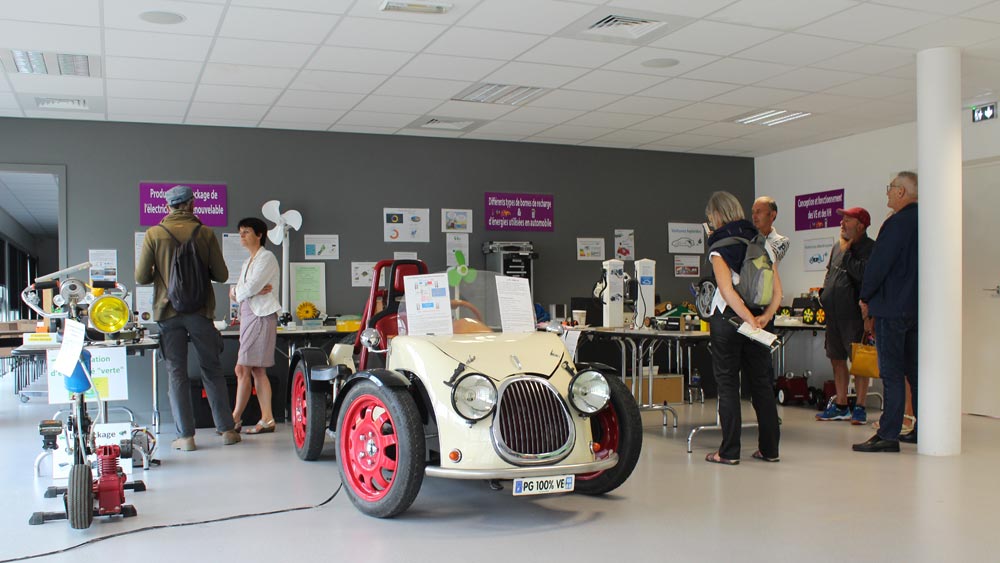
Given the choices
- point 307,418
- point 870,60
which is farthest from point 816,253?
point 307,418

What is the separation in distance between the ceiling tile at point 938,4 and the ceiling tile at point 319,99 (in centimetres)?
395

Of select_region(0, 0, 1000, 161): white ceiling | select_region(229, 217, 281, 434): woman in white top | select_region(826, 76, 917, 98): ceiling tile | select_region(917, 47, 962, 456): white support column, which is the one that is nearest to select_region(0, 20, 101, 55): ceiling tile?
select_region(0, 0, 1000, 161): white ceiling

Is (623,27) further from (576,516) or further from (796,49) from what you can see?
(576,516)

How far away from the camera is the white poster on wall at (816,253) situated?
30.3 ft

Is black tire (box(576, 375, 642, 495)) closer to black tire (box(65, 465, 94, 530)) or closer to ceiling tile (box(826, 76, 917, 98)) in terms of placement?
black tire (box(65, 465, 94, 530))

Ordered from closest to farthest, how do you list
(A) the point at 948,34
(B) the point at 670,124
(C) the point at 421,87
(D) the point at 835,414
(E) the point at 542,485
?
(E) the point at 542,485, (A) the point at 948,34, (C) the point at 421,87, (D) the point at 835,414, (B) the point at 670,124

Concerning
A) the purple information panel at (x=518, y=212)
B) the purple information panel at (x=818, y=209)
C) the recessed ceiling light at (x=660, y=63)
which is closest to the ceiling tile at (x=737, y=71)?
the recessed ceiling light at (x=660, y=63)

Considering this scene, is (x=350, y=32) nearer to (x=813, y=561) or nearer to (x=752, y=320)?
(x=752, y=320)

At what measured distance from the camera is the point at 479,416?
12.0 ft

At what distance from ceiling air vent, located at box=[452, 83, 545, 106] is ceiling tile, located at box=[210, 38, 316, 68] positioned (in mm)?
1490

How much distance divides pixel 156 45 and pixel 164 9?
0.74 metres

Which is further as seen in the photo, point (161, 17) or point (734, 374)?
point (734, 374)

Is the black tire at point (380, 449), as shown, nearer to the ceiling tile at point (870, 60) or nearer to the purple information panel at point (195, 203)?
the ceiling tile at point (870, 60)

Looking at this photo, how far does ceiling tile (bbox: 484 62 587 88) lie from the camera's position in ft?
20.7
